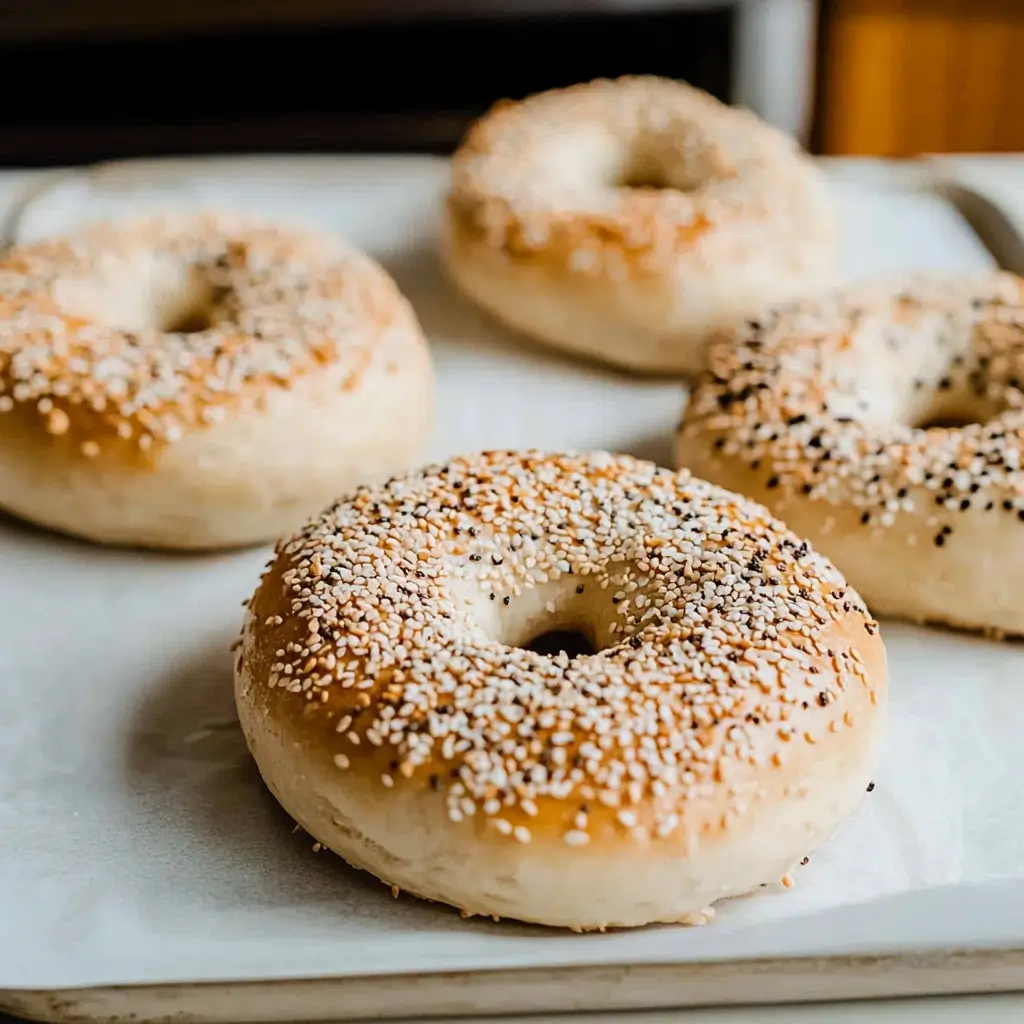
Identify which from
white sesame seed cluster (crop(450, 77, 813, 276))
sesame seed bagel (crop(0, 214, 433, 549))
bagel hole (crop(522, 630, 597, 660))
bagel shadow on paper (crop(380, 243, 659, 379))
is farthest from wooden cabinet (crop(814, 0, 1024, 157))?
bagel hole (crop(522, 630, 597, 660))

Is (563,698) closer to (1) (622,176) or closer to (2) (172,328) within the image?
(2) (172,328)

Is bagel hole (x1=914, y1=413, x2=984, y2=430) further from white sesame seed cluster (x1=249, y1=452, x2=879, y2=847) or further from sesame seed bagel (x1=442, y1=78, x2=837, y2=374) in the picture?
white sesame seed cluster (x1=249, y1=452, x2=879, y2=847)

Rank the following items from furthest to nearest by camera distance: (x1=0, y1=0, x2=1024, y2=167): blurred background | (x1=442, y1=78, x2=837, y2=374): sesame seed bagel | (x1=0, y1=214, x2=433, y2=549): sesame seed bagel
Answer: (x1=0, y1=0, x2=1024, y2=167): blurred background, (x1=442, y1=78, x2=837, y2=374): sesame seed bagel, (x1=0, y1=214, x2=433, y2=549): sesame seed bagel

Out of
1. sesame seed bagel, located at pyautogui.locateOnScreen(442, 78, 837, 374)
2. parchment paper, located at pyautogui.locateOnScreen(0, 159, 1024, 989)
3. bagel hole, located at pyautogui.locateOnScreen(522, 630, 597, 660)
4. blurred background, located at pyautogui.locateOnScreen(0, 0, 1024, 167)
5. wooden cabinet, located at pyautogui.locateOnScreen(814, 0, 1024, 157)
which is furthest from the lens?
wooden cabinet, located at pyautogui.locateOnScreen(814, 0, 1024, 157)

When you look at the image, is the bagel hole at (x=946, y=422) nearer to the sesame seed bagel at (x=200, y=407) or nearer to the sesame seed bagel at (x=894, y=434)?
the sesame seed bagel at (x=894, y=434)

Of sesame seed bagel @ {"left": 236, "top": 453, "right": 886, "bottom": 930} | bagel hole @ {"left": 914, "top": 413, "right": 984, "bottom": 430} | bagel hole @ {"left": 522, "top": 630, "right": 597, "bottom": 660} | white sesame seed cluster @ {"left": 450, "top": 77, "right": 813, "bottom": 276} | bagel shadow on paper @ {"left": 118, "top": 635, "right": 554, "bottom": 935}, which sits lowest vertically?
bagel shadow on paper @ {"left": 118, "top": 635, "right": 554, "bottom": 935}

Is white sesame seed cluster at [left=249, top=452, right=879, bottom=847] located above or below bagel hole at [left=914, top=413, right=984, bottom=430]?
above

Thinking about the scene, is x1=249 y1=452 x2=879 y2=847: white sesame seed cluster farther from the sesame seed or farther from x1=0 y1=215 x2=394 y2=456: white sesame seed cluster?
x1=0 y1=215 x2=394 y2=456: white sesame seed cluster

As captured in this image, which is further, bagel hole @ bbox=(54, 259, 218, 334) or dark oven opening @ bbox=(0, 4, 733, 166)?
dark oven opening @ bbox=(0, 4, 733, 166)

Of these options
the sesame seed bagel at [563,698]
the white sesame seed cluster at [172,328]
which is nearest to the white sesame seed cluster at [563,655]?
the sesame seed bagel at [563,698]
